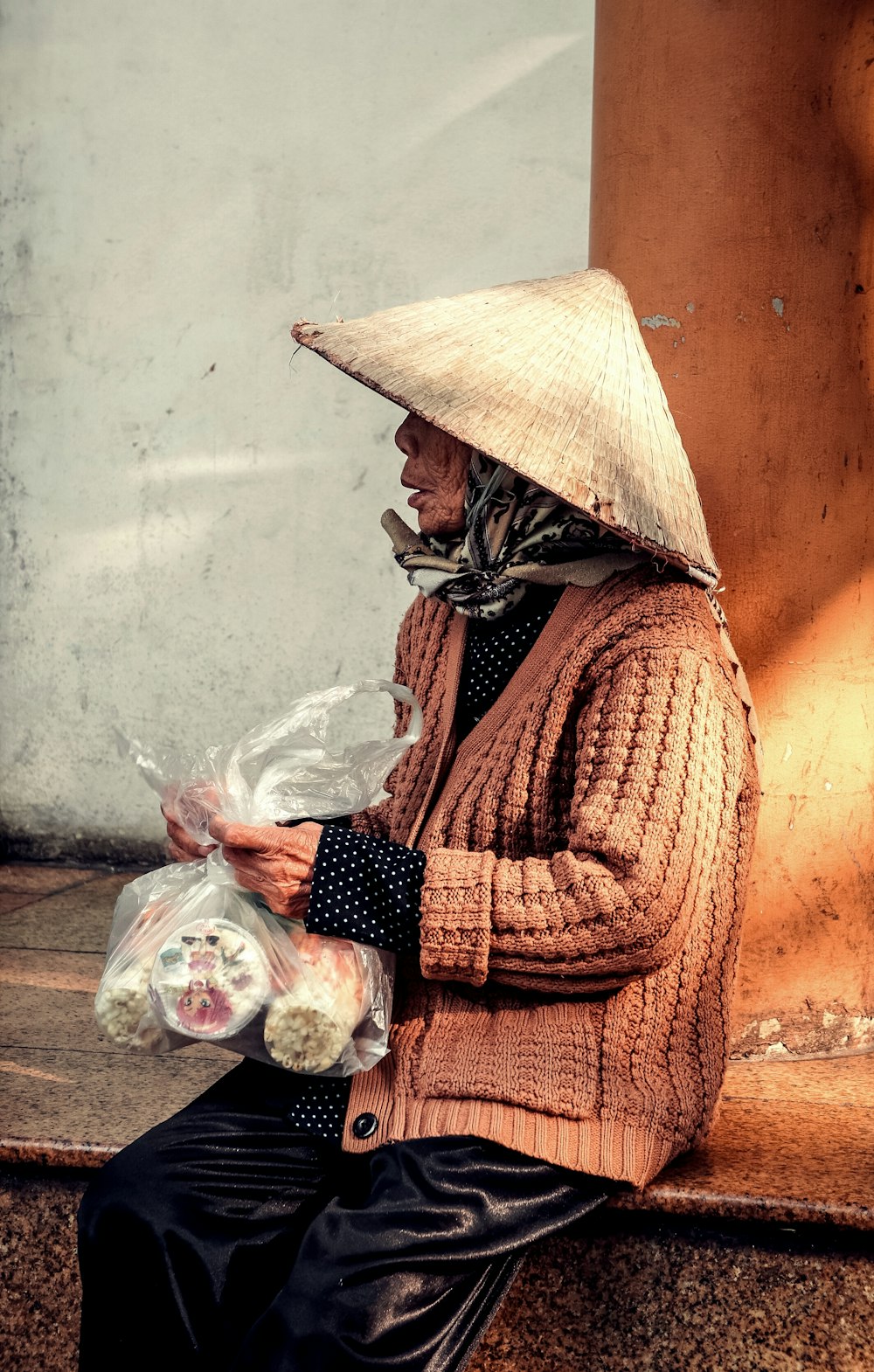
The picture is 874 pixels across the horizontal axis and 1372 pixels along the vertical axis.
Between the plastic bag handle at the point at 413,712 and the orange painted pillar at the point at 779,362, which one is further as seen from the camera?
the orange painted pillar at the point at 779,362

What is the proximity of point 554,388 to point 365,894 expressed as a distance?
31.5 inches

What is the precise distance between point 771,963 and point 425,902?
1169 millimetres

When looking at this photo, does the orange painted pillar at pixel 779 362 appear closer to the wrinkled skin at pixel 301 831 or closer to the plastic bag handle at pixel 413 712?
the wrinkled skin at pixel 301 831

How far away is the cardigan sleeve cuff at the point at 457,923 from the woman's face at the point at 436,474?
0.64m

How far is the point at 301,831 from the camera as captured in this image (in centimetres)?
176

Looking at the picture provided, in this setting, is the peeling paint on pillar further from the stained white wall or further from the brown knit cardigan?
the stained white wall

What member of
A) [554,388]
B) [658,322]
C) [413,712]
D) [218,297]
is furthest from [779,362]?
[218,297]

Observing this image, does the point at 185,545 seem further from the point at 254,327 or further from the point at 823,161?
the point at 823,161

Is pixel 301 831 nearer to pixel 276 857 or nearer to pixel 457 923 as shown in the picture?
pixel 276 857

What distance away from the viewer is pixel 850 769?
101 inches

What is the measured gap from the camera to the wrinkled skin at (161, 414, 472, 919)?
175cm

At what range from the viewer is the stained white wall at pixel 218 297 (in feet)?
12.9

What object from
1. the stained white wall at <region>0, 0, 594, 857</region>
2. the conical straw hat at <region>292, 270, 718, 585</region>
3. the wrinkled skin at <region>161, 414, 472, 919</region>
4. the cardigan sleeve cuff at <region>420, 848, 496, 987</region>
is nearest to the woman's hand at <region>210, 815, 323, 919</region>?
the wrinkled skin at <region>161, 414, 472, 919</region>

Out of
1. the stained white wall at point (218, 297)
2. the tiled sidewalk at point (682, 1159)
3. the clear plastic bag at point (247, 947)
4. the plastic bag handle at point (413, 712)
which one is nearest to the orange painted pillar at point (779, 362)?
the tiled sidewalk at point (682, 1159)
